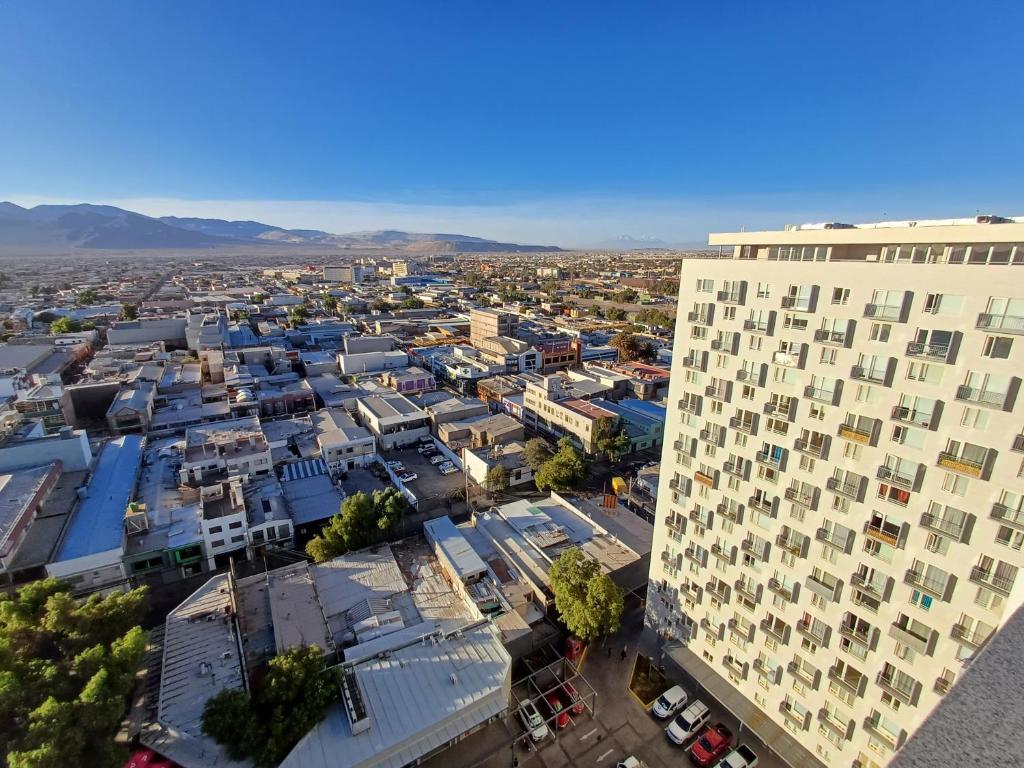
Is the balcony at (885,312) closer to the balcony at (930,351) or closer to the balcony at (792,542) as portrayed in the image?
the balcony at (930,351)

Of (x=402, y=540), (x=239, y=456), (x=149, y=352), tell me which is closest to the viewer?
(x=402, y=540)

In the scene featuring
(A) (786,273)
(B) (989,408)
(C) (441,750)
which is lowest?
(C) (441,750)

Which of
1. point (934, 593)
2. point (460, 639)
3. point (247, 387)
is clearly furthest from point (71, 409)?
point (934, 593)

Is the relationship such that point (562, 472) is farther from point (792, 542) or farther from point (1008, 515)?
point (1008, 515)

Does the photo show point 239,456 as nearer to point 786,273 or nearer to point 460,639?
point 460,639

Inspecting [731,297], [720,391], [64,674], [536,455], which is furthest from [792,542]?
[64,674]

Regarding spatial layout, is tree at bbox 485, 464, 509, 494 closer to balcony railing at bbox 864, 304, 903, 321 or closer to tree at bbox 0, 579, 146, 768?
tree at bbox 0, 579, 146, 768

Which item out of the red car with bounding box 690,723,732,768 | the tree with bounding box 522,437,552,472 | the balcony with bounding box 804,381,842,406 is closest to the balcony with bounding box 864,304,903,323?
the balcony with bounding box 804,381,842,406
